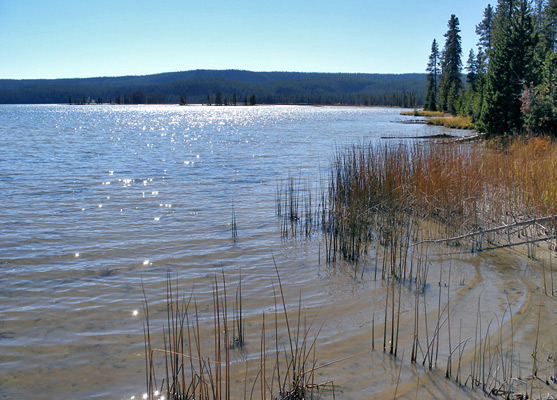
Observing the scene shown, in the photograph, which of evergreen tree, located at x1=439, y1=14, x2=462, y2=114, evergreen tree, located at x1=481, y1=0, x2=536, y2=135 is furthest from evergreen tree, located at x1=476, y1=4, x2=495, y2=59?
evergreen tree, located at x1=481, y1=0, x2=536, y2=135

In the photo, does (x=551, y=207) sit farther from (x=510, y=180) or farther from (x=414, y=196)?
(x=414, y=196)

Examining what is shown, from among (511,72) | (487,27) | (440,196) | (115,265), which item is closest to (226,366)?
(115,265)

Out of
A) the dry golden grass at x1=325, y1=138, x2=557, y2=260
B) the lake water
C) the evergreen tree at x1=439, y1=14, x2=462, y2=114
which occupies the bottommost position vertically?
the lake water

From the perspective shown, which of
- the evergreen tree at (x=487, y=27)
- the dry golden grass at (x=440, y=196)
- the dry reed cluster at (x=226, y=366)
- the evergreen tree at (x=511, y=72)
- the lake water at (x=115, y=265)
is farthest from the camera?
the evergreen tree at (x=487, y=27)

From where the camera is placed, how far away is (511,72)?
66.9ft

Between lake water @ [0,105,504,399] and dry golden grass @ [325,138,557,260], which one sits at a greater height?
dry golden grass @ [325,138,557,260]

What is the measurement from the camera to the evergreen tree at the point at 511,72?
20.2 meters

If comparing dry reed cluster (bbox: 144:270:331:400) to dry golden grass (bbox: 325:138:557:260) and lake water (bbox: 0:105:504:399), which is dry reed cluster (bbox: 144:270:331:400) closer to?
lake water (bbox: 0:105:504:399)

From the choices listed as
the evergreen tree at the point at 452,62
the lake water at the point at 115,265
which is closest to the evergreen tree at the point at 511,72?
the lake water at the point at 115,265

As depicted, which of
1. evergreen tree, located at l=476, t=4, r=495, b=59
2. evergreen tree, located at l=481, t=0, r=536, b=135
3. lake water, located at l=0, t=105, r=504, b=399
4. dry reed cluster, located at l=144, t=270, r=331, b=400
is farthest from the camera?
evergreen tree, located at l=476, t=4, r=495, b=59

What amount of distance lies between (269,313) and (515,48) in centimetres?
2044

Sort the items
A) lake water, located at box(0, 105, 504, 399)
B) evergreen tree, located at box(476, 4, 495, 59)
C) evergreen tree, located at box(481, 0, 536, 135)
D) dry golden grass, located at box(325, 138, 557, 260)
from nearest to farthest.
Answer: lake water, located at box(0, 105, 504, 399) → dry golden grass, located at box(325, 138, 557, 260) → evergreen tree, located at box(481, 0, 536, 135) → evergreen tree, located at box(476, 4, 495, 59)

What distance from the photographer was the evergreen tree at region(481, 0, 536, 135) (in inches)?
794

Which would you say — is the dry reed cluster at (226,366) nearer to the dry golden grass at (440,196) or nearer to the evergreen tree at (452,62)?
the dry golden grass at (440,196)
